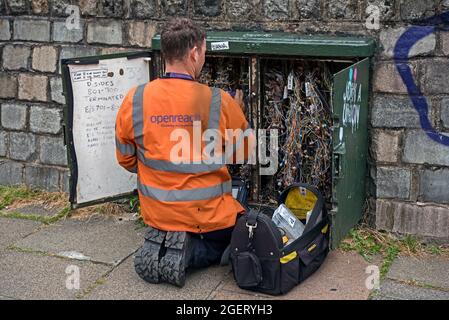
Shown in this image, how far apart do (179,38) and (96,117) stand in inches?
51.6

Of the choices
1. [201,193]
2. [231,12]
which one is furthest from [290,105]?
[201,193]

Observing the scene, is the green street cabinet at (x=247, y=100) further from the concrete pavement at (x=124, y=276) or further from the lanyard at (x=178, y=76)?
the lanyard at (x=178, y=76)

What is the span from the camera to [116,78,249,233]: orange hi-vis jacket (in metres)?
4.32

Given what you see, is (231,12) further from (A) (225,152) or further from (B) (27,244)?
(B) (27,244)

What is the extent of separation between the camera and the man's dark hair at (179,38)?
4.27m

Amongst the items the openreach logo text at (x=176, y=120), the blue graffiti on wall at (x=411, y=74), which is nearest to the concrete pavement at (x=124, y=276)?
the blue graffiti on wall at (x=411, y=74)

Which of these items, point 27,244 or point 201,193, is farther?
point 27,244

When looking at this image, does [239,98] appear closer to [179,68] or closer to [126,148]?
[179,68]

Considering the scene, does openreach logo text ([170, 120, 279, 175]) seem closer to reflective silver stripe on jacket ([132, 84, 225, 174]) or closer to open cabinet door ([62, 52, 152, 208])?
reflective silver stripe on jacket ([132, 84, 225, 174])

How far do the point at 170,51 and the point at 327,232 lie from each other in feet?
5.31

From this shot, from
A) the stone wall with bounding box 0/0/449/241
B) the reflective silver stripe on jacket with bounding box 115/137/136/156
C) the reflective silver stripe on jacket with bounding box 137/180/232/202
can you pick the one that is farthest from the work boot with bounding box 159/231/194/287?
the stone wall with bounding box 0/0/449/241

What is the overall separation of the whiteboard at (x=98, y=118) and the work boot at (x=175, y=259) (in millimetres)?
1189

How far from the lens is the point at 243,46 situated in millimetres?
5020

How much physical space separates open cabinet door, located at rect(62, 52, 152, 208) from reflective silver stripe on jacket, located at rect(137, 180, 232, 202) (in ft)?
3.19
